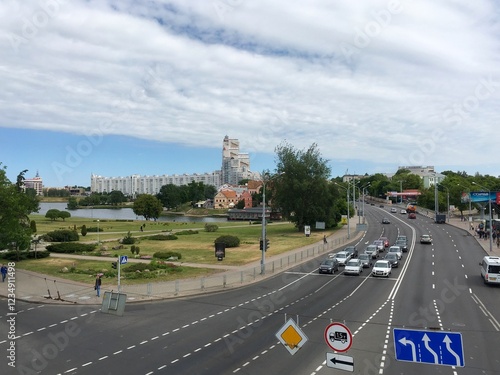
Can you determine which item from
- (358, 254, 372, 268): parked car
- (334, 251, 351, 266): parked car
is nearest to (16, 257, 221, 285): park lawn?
(334, 251, 351, 266): parked car

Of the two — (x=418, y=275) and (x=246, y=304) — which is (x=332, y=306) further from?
(x=418, y=275)

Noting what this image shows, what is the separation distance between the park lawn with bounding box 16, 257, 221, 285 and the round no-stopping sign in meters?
25.5

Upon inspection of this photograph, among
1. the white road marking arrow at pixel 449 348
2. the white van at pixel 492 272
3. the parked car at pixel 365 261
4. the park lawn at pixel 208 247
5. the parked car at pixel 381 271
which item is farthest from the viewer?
the park lawn at pixel 208 247

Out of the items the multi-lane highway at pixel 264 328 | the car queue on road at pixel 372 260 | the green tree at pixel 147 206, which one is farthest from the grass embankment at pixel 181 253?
the green tree at pixel 147 206

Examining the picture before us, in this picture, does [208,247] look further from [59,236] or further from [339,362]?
[339,362]

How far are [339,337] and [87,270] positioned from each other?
3269 centimetres

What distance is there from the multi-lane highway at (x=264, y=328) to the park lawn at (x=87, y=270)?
6797mm

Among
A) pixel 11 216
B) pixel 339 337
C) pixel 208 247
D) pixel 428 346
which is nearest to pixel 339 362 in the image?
pixel 339 337

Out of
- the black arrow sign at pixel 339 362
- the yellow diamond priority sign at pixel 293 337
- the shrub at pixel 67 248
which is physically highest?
the yellow diamond priority sign at pixel 293 337

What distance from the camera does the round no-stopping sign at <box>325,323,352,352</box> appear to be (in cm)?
933

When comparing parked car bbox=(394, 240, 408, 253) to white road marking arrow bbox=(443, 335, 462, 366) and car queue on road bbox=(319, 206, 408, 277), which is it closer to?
car queue on road bbox=(319, 206, 408, 277)

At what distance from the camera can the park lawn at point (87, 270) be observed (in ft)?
112

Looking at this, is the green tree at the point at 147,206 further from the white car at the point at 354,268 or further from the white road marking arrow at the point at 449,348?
the white road marking arrow at the point at 449,348

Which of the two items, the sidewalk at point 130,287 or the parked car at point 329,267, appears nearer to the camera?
the sidewalk at point 130,287
